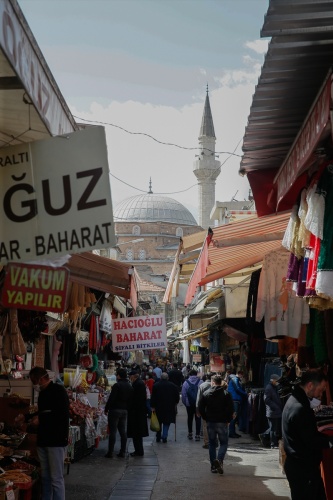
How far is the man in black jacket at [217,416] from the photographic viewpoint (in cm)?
1104

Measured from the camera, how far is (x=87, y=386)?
13.8 m

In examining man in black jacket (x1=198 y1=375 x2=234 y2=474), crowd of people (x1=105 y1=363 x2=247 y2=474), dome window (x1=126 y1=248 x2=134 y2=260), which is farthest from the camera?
dome window (x1=126 y1=248 x2=134 y2=260)

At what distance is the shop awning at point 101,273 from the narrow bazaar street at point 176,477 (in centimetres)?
241

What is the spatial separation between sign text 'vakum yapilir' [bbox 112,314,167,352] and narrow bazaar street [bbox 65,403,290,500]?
6.30 ft

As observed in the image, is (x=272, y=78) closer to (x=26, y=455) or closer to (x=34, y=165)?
(x=34, y=165)

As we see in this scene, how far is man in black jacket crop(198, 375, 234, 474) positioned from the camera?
Answer: 36.2 feet

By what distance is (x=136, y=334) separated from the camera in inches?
577

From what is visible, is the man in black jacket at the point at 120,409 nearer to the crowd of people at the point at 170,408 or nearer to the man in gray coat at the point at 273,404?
the crowd of people at the point at 170,408

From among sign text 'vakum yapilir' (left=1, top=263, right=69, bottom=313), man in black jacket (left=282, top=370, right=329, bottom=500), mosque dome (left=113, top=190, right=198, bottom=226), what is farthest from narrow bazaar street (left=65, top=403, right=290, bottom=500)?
mosque dome (left=113, top=190, right=198, bottom=226)

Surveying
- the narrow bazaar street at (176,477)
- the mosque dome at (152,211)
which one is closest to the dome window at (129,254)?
the mosque dome at (152,211)

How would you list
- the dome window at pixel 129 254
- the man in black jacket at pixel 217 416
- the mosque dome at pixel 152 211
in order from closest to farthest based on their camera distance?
the man in black jacket at pixel 217 416 < the dome window at pixel 129 254 < the mosque dome at pixel 152 211

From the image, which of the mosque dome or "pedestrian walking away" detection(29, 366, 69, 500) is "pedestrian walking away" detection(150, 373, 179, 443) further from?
the mosque dome

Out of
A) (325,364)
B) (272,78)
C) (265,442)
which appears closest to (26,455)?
(325,364)

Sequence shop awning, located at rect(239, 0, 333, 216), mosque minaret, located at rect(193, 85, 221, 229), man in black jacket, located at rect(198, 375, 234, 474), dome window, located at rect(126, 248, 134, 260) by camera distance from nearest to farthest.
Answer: shop awning, located at rect(239, 0, 333, 216) < man in black jacket, located at rect(198, 375, 234, 474) < mosque minaret, located at rect(193, 85, 221, 229) < dome window, located at rect(126, 248, 134, 260)
